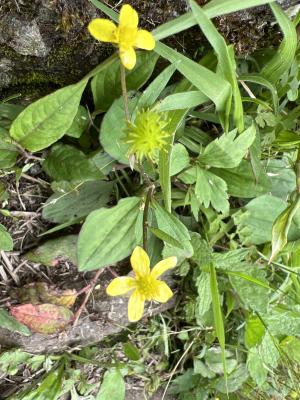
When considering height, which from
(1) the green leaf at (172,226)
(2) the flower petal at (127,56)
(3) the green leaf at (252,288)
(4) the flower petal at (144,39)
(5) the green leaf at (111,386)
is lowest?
(5) the green leaf at (111,386)

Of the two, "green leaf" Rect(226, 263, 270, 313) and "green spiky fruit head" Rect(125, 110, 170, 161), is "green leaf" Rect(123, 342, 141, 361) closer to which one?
"green leaf" Rect(226, 263, 270, 313)

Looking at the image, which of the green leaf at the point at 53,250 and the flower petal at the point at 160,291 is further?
the green leaf at the point at 53,250

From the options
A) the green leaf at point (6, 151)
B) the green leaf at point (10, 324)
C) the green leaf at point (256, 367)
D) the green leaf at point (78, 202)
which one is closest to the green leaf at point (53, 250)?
the green leaf at point (78, 202)

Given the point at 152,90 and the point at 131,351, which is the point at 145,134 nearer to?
the point at 152,90

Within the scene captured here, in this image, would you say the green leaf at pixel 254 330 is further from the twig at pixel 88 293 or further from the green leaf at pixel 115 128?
the green leaf at pixel 115 128

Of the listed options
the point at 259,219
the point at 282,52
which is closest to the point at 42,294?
the point at 259,219

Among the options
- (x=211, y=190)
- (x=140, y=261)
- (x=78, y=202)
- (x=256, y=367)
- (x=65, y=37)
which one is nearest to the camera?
(x=140, y=261)

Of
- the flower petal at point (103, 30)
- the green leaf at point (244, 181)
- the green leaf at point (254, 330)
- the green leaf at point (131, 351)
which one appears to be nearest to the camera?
the flower petal at point (103, 30)
